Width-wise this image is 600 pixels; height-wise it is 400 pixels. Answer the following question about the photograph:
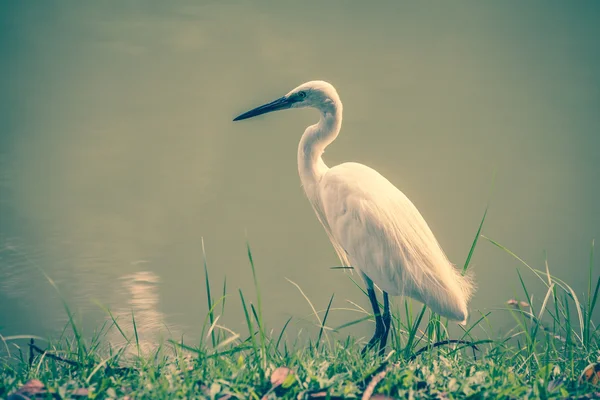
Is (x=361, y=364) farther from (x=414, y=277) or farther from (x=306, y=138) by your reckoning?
(x=306, y=138)

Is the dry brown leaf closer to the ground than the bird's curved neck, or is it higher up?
closer to the ground

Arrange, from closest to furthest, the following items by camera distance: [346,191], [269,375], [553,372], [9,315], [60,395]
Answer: [60,395] → [269,375] → [553,372] → [346,191] → [9,315]

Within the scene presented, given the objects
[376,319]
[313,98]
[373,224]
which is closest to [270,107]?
[313,98]

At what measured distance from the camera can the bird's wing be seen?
6.29 feet

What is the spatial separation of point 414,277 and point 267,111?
0.92 meters

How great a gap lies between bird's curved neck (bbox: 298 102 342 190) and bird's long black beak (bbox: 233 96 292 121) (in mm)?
139

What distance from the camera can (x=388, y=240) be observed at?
6.57ft

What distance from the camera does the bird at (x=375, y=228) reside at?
1.93 m

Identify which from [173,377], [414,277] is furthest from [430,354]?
[173,377]

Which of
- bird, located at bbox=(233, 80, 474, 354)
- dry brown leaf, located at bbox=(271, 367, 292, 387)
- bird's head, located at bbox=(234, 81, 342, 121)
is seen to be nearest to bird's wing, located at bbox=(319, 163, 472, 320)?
bird, located at bbox=(233, 80, 474, 354)

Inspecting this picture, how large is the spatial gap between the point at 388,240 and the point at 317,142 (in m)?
0.51

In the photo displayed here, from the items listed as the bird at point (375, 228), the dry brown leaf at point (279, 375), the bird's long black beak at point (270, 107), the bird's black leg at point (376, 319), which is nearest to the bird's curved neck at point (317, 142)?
the bird at point (375, 228)

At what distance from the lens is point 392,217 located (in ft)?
6.72

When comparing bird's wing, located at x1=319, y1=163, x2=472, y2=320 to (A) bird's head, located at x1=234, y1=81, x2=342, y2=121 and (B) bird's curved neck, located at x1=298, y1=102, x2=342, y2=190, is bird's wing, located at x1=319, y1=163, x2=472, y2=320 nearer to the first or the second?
(B) bird's curved neck, located at x1=298, y1=102, x2=342, y2=190
